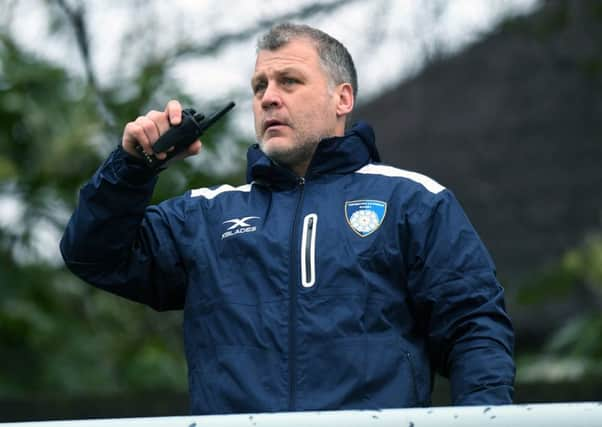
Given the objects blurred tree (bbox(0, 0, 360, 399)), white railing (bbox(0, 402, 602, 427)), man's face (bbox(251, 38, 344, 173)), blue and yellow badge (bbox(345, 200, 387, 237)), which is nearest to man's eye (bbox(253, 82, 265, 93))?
man's face (bbox(251, 38, 344, 173))

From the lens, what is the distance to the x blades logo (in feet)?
9.66

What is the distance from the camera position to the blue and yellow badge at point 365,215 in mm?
2883

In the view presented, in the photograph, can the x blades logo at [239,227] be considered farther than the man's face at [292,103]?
No

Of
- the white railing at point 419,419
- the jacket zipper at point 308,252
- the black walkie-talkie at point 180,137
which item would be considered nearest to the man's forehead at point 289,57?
the black walkie-talkie at point 180,137

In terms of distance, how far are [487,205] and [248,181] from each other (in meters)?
12.1

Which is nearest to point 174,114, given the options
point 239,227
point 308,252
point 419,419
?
point 239,227

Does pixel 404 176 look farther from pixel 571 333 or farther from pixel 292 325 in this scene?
pixel 571 333

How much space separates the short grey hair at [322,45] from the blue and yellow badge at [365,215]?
467mm

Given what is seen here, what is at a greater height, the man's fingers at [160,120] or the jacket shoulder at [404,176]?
the man's fingers at [160,120]

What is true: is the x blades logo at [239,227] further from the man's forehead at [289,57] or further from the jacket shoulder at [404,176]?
the man's forehead at [289,57]

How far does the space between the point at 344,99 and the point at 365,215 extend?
519mm

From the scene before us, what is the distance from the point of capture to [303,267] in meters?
2.81

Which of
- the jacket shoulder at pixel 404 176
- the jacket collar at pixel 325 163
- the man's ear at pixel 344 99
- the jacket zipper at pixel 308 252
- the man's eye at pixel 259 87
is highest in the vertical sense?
the man's eye at pixel 259 87

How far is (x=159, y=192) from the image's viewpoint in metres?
7.62
